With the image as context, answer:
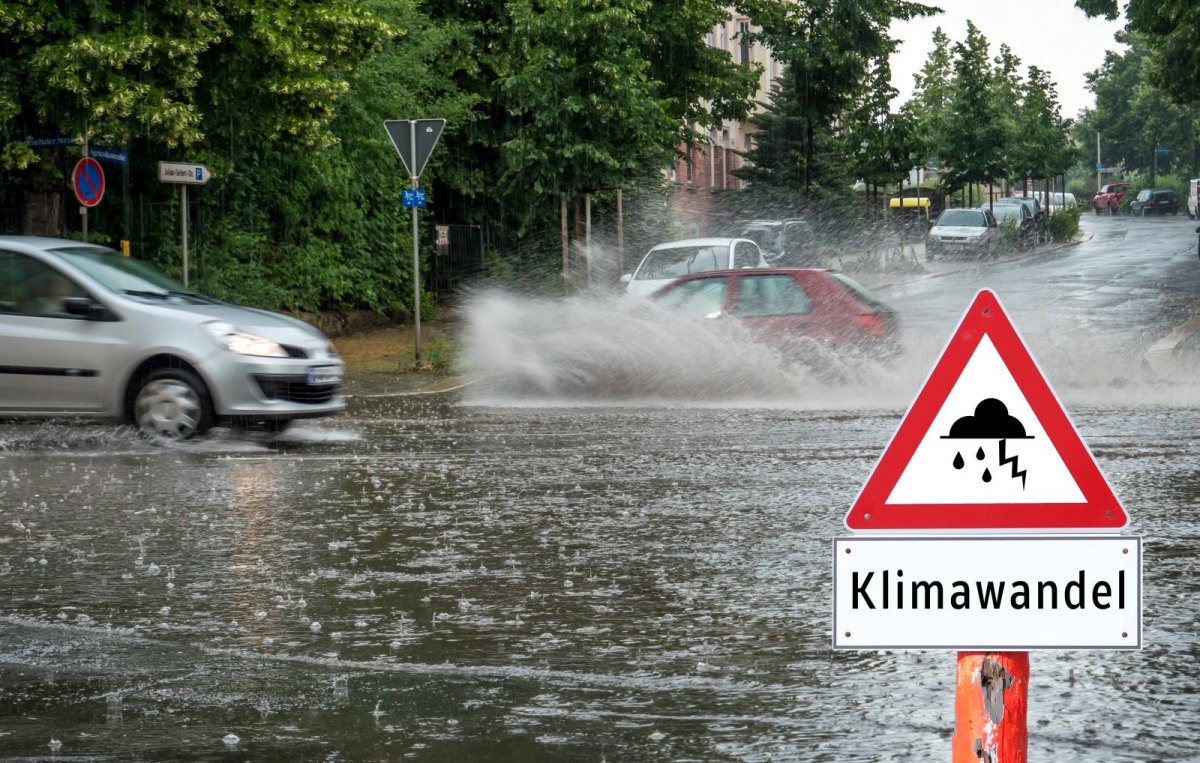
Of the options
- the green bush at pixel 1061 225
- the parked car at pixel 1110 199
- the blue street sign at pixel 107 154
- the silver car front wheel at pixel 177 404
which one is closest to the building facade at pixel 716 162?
the green bush at pixel 1061 225

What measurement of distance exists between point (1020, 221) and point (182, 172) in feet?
144

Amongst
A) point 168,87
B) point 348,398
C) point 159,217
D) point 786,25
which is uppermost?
point 786,25

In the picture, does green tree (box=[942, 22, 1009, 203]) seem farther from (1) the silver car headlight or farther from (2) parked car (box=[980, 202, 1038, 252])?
(1) the silver car headlight

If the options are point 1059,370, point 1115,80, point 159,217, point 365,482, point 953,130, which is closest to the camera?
point 365,482

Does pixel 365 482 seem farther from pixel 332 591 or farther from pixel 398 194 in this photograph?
pixel 398 194

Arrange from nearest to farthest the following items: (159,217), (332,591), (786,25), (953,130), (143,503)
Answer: (332,591)
(143,503)
(159,217)
(786,25)
(953,130)

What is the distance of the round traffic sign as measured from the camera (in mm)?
19172

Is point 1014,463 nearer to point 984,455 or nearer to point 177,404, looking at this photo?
point 984,455

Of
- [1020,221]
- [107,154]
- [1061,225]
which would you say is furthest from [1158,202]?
[107,154]

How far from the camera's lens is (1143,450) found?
1112 centimetres

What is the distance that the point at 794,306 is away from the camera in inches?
636

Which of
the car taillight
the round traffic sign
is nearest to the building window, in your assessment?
the round traffic sign

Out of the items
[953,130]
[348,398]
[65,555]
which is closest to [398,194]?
[348,398]

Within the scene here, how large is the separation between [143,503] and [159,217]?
46.4ft
